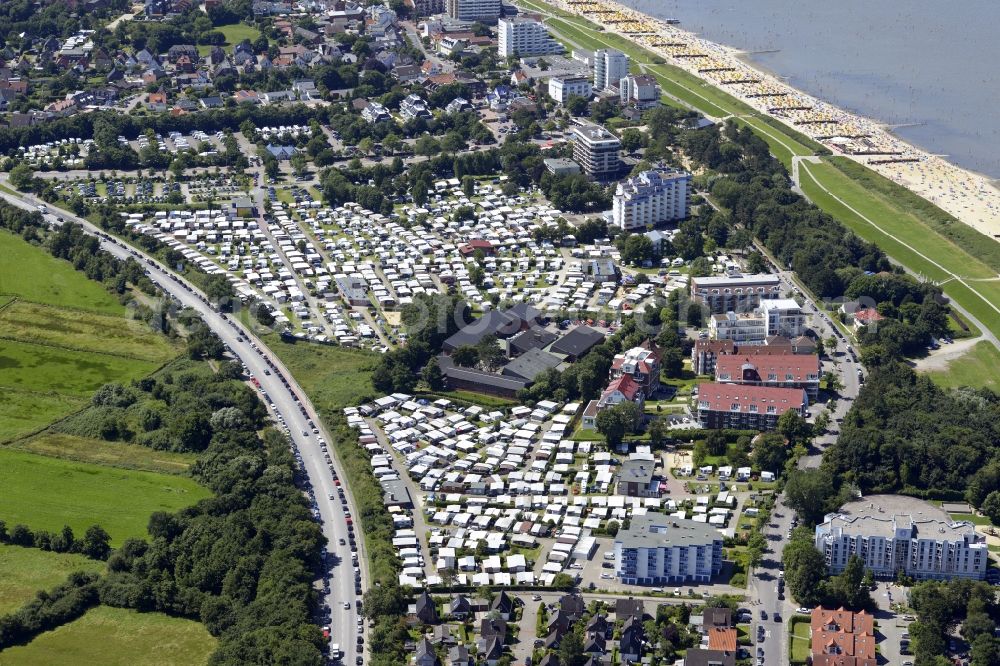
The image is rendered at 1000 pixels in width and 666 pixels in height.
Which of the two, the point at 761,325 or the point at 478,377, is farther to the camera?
the point at 761,325

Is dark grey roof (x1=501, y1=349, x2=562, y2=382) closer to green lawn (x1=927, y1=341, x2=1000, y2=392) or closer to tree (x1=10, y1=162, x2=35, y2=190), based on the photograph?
green lawn (x1=927, y1=341, x2=1000, y2=392)

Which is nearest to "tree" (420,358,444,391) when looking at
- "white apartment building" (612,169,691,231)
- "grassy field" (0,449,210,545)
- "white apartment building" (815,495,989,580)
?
→ "grassy field" (0,449,210,545)

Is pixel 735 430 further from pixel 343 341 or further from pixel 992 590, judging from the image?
pixel 343 341

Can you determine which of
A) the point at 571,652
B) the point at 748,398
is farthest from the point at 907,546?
the point at 571,652

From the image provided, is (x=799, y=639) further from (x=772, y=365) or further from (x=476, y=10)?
(x=476, y=10)

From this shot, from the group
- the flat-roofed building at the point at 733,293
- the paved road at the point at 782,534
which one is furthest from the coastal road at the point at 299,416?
the flat-roofed building at the point at 733,293

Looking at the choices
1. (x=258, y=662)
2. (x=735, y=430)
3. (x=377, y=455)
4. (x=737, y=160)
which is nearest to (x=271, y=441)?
(x=377, y=455)

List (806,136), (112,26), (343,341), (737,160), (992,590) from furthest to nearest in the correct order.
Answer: (112,26)
(806,136)
(737,160)
(343,341)
(992,590)
